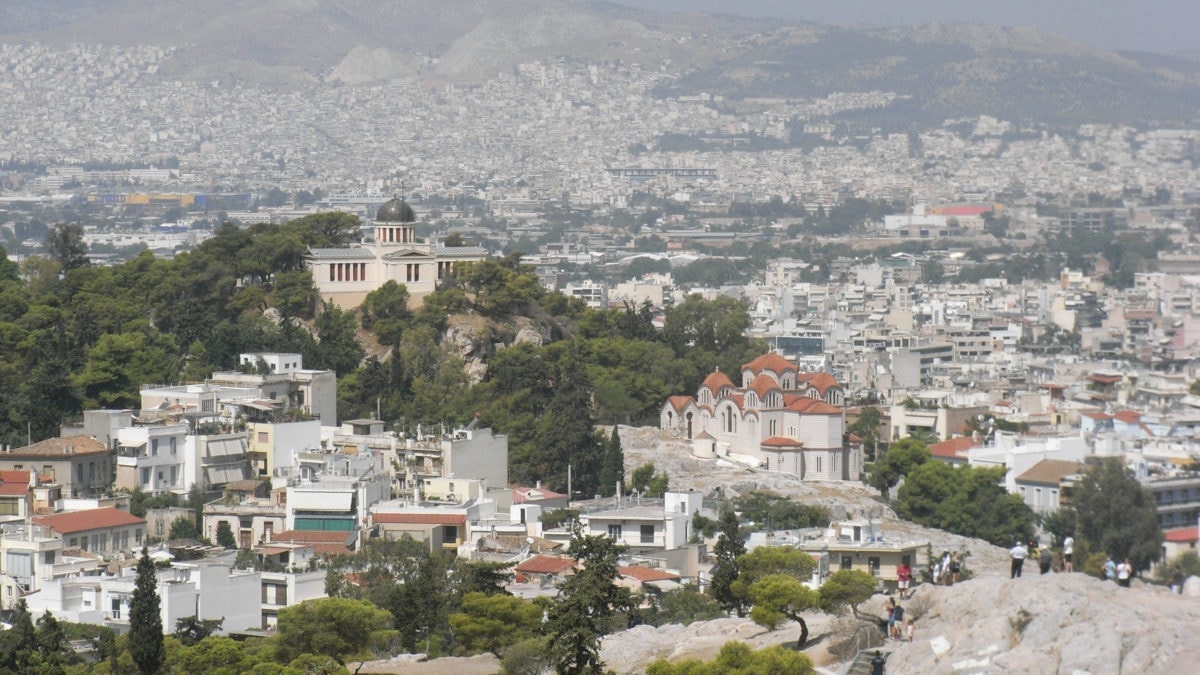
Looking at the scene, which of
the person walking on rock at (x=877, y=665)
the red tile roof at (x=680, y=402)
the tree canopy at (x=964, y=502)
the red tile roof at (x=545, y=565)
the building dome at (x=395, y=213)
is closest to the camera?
the person walking on rock at (x=877, y=665)

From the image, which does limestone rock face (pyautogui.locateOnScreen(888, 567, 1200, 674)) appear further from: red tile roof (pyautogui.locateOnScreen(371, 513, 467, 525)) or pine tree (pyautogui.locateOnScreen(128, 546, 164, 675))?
red tile roof (pyautogui.locateOnScreen(371, 513, 467, 525))

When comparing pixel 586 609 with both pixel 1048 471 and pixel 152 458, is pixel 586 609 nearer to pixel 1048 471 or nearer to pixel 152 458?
pixel 152 458

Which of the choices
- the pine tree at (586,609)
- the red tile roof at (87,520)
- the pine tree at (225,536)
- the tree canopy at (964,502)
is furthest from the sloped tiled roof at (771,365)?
the pine tree at (586,609)

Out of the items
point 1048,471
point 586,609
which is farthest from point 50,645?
point 1048,471

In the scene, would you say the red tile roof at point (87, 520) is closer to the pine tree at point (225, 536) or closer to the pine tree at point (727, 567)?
the pine tree at point (225, 536)

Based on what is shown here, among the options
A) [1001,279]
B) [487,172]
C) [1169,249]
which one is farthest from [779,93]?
[1169,249]
